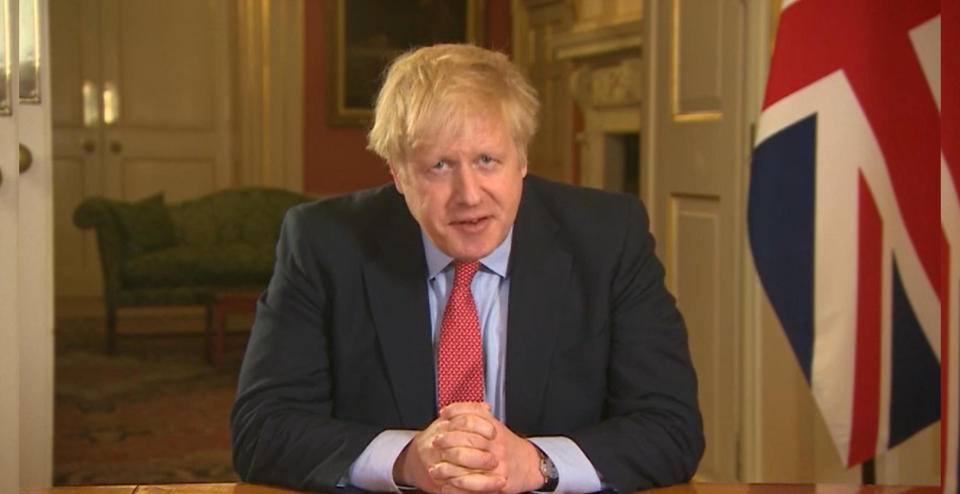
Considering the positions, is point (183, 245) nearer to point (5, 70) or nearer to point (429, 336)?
point (5, 70)

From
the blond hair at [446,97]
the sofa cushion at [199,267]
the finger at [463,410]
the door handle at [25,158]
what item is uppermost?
the blond hair at [446,97]

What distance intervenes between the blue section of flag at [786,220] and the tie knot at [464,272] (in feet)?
2.15

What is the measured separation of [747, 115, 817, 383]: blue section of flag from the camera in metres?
2.22

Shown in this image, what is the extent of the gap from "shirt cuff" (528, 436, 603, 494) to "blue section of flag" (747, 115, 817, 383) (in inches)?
30.1

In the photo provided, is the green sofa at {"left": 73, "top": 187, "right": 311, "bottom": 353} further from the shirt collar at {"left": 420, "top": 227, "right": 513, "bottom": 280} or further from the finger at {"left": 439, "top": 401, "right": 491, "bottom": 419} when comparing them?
the finger at {"left": 439, "top": 401, "right": 491, "bottom": 419}

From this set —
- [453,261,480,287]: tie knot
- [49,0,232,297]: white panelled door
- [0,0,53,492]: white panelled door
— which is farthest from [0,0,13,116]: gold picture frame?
[49,0,232,297]: white panelled door

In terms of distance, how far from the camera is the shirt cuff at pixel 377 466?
61.4 inches

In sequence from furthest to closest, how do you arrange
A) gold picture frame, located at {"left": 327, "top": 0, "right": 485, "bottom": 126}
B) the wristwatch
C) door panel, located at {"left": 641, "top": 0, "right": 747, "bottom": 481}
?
gold picture frame, located at {"left": 327, "top": 0, "right": 485, "bottom": 126}
door panel, located at {"left": 641, "top": 0, "right": 747, "bottom": 481}
the wristwatch

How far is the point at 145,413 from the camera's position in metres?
5.43

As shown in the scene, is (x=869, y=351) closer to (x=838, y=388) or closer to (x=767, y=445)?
(x=838, y=388)

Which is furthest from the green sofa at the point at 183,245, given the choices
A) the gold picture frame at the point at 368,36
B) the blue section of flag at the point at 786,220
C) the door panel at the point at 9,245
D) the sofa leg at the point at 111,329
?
the blue section of flag at the point at 786,220

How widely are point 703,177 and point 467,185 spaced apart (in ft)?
7.49

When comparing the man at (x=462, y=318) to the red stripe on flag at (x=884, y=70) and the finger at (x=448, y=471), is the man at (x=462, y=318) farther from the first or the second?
the red stripe on flag at (x=884, y=70)

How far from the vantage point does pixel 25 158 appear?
10.3 feet
